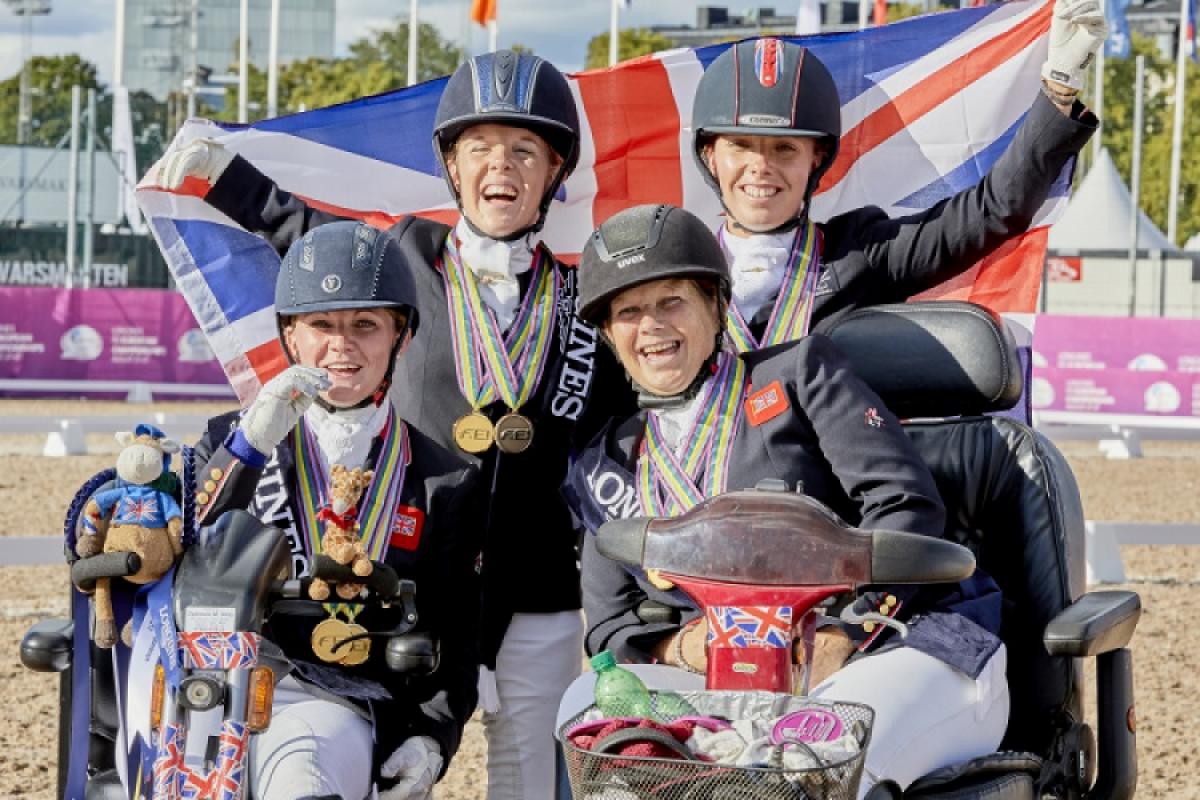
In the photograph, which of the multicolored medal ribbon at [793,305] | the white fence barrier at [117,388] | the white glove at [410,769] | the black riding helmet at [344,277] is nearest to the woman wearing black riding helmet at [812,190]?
the multicolored medal ribbon at [793,305]

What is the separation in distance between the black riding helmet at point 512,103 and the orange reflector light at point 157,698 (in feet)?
5.86

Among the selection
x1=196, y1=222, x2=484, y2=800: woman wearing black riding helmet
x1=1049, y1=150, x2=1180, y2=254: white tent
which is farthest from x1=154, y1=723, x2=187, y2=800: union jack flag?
x1=1049, y1=150, x2=1180, y2=254: white tent

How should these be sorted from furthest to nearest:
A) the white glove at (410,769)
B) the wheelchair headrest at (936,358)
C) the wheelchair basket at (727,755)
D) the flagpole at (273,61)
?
the flagpole at (273,61)
the wheelchair headrest at (936,358)
the white glove at (410,769)
the wheelchair basket at (727,755)

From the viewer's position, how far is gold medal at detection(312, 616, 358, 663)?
4.04 m

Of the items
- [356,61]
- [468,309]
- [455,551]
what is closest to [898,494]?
[455,551]

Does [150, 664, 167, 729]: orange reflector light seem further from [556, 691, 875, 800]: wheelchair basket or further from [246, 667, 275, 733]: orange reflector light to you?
[556, 691, 875, 800]: wheelchair basket

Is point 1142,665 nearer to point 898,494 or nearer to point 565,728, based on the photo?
point 898,494

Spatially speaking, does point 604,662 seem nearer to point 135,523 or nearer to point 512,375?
point 135,523

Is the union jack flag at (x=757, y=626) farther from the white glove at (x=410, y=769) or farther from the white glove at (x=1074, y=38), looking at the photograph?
the white glove at (x=1074, y=38)

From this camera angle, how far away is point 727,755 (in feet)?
9.36

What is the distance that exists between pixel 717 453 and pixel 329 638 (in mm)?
944

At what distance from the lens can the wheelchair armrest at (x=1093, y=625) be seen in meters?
3.90

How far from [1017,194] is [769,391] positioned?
46.4 inches

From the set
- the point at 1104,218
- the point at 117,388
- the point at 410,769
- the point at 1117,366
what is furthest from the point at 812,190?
the point at 1104,218
